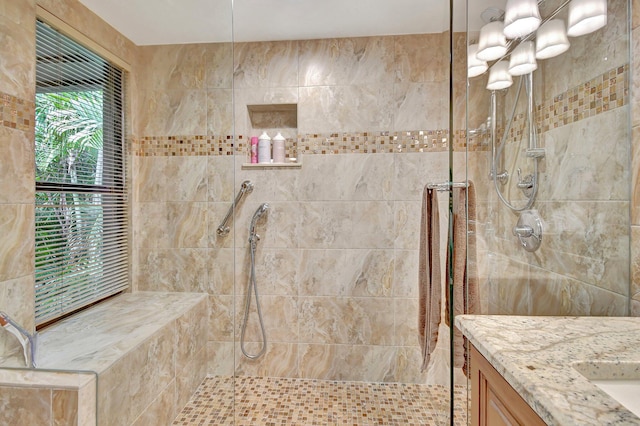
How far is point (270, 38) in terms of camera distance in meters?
2.01

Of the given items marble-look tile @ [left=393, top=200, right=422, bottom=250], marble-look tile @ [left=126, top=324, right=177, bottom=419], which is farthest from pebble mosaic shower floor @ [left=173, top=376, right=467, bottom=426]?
marble-look tile @ [left=393, top=200, right=422, bottom=250]

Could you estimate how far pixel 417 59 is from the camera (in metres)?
1.98

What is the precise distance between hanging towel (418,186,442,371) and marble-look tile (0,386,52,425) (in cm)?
157

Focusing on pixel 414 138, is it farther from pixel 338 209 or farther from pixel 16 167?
pixel 16 167

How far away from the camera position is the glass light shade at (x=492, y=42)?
38.9 inches

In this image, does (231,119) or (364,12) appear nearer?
(231,119)

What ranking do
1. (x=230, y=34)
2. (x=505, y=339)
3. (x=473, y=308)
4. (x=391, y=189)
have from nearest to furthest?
(x=505, y=339) → (x=473, y=308) → (x=230, y=34) → (x=391, y=189)

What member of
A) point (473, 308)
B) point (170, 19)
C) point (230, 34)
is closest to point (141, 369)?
point (473, 308)

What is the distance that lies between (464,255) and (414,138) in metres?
1.13

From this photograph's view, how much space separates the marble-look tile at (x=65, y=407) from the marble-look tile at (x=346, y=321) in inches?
48.6

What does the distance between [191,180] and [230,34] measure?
2.70ft

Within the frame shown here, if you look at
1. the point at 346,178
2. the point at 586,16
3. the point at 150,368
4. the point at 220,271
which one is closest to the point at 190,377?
the point at 150,368

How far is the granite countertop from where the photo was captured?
0.47 m

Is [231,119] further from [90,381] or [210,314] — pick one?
[90,381]
